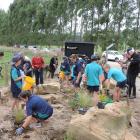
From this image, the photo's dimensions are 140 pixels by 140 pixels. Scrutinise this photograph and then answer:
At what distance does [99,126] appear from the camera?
950 centimetres

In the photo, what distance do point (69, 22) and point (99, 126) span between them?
61501 millimetres

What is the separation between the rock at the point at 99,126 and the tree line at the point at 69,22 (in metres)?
42.3

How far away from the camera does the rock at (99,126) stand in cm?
920

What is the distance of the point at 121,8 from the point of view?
53.9m

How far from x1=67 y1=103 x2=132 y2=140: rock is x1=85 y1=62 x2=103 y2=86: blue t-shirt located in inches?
125

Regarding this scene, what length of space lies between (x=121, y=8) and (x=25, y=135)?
45268 mm

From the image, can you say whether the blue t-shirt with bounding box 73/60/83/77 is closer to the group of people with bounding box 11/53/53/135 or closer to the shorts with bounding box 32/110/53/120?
the group of people with bounding box 11/53/53/135

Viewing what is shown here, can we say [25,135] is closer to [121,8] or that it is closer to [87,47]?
[87,47]

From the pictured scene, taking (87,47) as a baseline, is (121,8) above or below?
above

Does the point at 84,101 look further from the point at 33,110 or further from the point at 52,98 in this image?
the point at 33,110

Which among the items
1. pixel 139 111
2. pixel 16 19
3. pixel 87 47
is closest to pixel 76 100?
pixel 139 111

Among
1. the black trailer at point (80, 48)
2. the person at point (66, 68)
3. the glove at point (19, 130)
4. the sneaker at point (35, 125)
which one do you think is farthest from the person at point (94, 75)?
the black trailer at point (80, 48)

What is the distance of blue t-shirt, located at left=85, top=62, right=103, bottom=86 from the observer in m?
13.2

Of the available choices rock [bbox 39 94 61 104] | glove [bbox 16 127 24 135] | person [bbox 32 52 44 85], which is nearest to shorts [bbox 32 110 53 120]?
glove [bbox 16 127 24 135]
